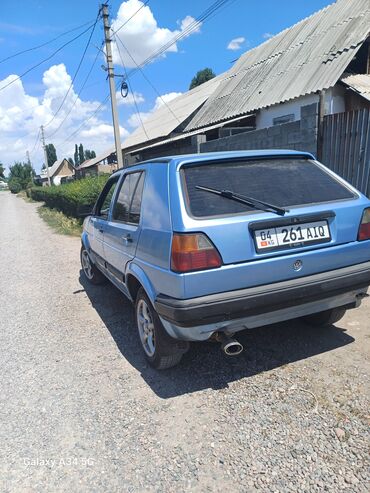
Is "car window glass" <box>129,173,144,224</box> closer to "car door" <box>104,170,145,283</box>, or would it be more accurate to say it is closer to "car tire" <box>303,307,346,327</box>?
"car door" <box>104,170,145,283</box>

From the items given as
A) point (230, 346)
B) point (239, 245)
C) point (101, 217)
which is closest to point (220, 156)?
point (239, 245)

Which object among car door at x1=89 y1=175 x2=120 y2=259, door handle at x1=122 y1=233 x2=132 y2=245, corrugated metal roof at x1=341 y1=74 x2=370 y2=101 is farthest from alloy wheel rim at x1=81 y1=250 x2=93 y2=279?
corrugated metal roof at x1=341 y1=74 x2=370 y2=101

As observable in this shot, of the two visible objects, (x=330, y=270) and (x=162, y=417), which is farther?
(x=330, y=270)

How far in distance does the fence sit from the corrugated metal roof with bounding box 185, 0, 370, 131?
16.0 ft

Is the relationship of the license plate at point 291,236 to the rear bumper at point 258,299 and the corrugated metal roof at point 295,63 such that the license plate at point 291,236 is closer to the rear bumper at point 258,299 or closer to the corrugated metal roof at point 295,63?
the rear bumper at point 258,299

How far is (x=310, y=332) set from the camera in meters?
3.66

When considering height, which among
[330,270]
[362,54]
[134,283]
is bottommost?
[134,283]

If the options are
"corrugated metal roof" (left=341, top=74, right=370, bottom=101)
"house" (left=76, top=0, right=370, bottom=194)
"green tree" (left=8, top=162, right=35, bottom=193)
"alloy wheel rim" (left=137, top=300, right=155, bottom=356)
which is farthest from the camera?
"green tree" (left=8, top=162, right=35, bottom=193)

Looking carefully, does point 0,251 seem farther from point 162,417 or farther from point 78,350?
point 162,417

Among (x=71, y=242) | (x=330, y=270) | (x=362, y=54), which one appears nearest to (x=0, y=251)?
(x=71, y=242)

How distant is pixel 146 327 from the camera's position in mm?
3367

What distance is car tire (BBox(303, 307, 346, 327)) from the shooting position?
3.55 m

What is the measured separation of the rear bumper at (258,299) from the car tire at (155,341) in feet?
0.90

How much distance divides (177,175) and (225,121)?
12.2 metres
